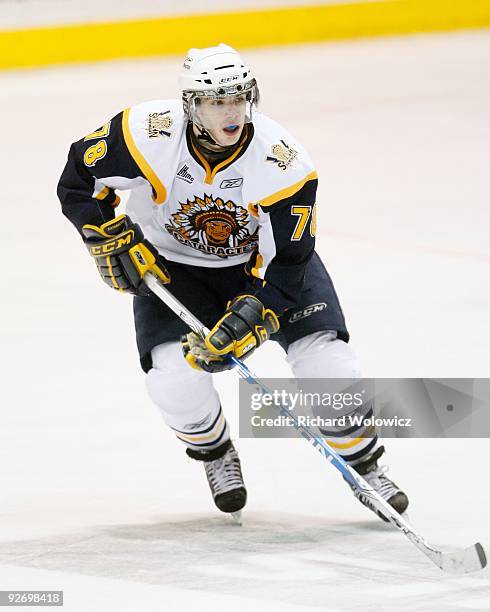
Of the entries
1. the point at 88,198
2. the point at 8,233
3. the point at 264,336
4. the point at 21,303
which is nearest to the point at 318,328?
the point at 264,336

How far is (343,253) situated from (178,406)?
2.30 m

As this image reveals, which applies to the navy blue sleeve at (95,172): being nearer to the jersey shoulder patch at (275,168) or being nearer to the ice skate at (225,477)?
the jersey shoulder patch at (275,168)

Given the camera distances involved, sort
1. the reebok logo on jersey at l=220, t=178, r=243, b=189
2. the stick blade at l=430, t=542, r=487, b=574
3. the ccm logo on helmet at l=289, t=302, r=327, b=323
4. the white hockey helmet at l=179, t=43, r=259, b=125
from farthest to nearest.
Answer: the ccm logo on helmet at l=289, t=302, r=327, b=323 < the reebok logo on jersey at l=220, t=178, r=243, b=189 < the white hockey helmet at l=179, t=43, r=259, b=125 < the stick blade at l=430, t=542, r=487, b=574

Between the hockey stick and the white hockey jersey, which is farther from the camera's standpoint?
the white hockey jersey

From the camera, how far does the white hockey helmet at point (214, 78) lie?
294cm

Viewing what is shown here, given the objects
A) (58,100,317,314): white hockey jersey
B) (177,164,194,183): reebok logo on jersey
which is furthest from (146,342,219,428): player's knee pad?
(177,164,194,183): reebok logo on jersey

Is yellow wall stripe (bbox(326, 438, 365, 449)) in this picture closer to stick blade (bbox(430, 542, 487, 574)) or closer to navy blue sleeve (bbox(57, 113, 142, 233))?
stick blade (bbox(430, 542, 487, 574))

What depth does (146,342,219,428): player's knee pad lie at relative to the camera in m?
3.10

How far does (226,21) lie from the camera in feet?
27.9

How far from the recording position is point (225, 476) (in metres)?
3.29

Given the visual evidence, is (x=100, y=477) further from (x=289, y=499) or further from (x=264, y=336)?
(x=264, y=336)

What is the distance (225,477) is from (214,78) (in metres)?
0.99

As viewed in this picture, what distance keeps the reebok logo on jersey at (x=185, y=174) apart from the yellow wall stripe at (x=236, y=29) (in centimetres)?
515

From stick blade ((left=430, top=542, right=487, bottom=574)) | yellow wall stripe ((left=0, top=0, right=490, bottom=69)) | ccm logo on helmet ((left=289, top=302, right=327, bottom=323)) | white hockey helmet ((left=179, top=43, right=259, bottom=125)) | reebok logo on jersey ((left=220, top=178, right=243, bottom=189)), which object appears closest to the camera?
stick blade ((left=430, top=542, right=487, bottom=574))
